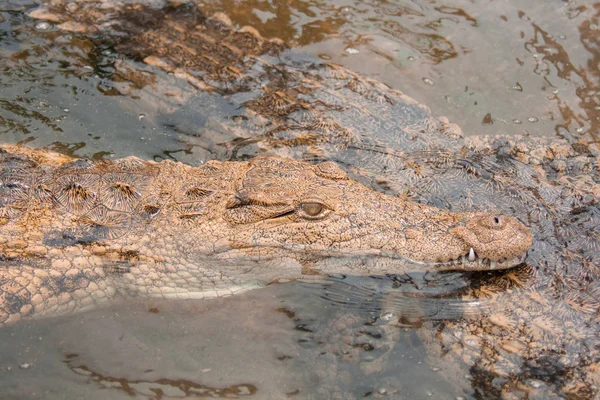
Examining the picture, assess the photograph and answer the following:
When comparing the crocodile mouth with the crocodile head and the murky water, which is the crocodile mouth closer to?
the crocodile head

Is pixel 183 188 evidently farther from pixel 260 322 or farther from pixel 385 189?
pixel 385 189

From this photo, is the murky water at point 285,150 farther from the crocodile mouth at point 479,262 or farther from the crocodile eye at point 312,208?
the crocodile eye at point 312,208

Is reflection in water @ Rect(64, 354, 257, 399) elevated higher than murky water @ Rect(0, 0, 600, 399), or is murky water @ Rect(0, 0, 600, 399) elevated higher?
murky water @ Rect(0, 0, 600, 399)

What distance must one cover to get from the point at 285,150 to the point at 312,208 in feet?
3.84

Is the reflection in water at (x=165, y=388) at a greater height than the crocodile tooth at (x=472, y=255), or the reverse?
the crocodile tooth at (x=472, y=255)

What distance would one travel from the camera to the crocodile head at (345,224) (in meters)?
3.50

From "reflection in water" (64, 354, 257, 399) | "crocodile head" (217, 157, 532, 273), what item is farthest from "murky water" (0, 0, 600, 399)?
"crocodile head" (217, 157, 532, 273)

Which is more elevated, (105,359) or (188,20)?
(188,20)

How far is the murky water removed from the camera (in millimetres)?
3648

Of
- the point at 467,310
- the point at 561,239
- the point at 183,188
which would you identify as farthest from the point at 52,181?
the point at 561,239

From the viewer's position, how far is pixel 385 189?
431 cm

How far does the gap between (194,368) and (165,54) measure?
2.97 meters

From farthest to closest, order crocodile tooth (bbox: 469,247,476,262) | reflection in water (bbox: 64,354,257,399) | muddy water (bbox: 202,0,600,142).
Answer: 1. muddy water (bbox: 202,0,600,142)
2. reflection in water (bbox: 64,354,257,399)
3. crocodile tooth (bbox: 469,247,476,262)

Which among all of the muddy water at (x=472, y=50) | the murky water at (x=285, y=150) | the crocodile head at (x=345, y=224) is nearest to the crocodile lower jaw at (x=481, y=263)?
the crocodile head at (x=345, y=224)
